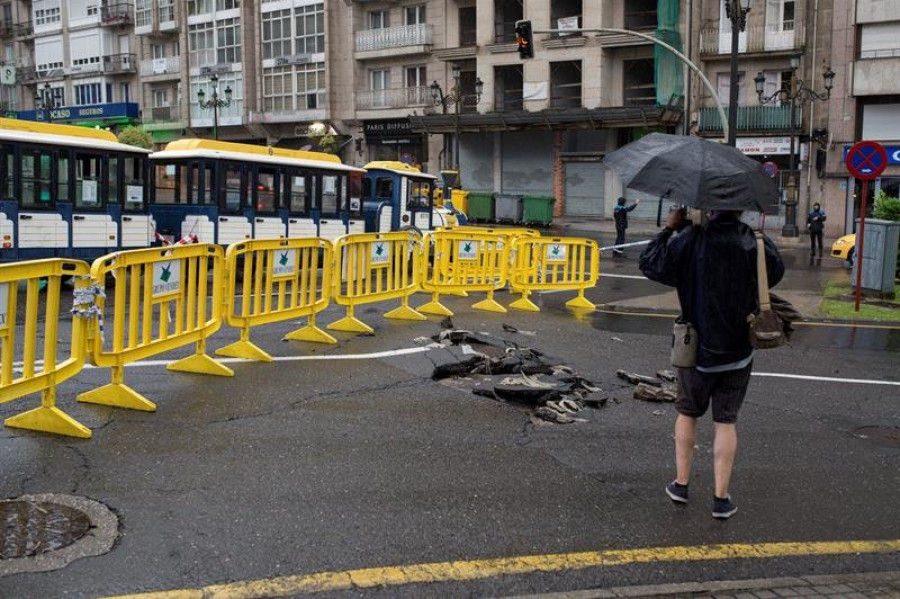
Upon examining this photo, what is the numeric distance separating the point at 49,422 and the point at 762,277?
4.69 meters

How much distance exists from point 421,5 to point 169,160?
106 feet

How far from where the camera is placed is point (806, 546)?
185 inches

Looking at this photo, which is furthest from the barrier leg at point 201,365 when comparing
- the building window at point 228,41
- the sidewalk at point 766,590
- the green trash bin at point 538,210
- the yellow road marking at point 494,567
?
the building window at point 228,41

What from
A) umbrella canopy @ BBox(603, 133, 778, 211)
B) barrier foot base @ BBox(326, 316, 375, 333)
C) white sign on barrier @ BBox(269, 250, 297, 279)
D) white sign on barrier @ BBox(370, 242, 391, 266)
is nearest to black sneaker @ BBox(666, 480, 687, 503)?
umbrella canopy @ BBox(603, 133, 778, 211)

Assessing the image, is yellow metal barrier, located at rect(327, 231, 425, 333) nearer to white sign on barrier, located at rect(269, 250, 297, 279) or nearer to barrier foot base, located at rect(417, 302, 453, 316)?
barrier foot base, located at rect(417, 302, 453, 316)

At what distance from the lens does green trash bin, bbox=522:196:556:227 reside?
39.6 metres

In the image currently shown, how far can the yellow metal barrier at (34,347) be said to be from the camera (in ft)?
18.7

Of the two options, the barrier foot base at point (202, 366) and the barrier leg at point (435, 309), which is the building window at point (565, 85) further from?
the barrier foot base at point (202, 366)

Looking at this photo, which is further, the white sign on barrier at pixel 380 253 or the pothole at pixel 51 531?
the white sign on barrier at pixel 380 253

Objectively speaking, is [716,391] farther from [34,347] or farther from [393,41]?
[393,41]

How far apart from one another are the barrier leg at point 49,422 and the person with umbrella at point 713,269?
3.88 meters

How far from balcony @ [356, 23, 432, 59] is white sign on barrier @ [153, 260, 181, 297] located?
4140cm

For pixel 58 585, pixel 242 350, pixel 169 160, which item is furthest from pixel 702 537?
pixel 169 160

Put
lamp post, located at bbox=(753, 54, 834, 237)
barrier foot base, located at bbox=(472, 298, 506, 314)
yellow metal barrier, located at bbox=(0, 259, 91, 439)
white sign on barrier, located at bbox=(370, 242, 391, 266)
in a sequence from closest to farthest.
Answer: yellow metal barrier, located at bbox=(0, 259, 91, 439)
white sign on barrier, located at bbox=(370, 242, 391, 266)
barrier foot base, located at bbox=(472, 298, 506, 314)
lamp post, located at bbox=(753, 54, 834, 237)
